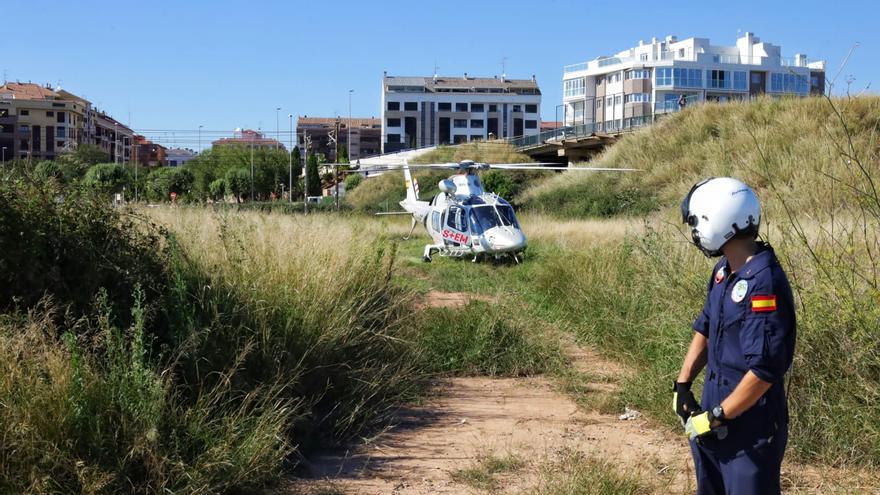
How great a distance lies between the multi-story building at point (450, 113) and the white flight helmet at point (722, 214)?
113641 millimetres

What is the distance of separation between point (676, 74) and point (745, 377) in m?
96.9

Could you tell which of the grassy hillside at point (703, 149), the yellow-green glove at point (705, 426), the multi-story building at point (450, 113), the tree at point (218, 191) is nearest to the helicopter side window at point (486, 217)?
the tree at point (218, 191)

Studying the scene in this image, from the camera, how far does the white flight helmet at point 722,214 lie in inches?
134

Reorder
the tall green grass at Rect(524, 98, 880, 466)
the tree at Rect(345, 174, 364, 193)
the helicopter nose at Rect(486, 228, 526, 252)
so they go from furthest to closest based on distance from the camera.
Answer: the tree at Rect(345, 174, 364, 193) < the helicopter nose at Rect(486, 228, 526, 252) < the tall green grass at Rect(524, 98, 880, 466)

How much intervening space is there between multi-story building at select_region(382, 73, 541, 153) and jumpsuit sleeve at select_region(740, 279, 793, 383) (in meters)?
114

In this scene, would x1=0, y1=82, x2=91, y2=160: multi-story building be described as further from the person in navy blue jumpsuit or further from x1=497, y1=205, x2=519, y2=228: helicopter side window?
the person in navy blue jumpsuit

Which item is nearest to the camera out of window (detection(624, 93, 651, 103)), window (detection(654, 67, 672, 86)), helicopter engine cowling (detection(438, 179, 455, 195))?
helicopter engine cowling (detection(438, 179, 455, 195))

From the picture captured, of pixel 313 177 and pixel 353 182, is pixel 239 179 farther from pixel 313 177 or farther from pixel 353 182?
pixel 353 182

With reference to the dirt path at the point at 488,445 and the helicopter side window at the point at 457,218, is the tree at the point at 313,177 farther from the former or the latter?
the dirt path at the point at 488,445

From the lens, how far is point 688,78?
95250mm

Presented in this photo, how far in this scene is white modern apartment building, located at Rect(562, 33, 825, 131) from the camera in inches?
3725

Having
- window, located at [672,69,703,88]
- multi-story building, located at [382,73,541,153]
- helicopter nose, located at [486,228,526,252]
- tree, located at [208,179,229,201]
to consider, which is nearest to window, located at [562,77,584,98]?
multi-story building, located at [382,73,541,153]

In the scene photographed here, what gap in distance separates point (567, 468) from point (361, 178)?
214 feet

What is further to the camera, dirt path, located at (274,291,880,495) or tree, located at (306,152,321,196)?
tree, located at (306,152,321,196)
